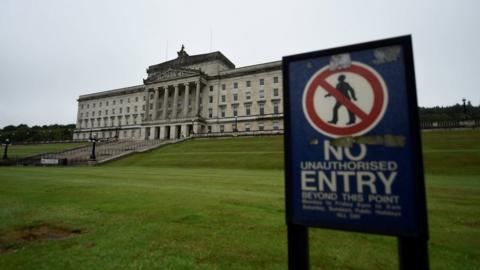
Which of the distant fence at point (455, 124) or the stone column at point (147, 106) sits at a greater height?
the stone column at point (147, 106)

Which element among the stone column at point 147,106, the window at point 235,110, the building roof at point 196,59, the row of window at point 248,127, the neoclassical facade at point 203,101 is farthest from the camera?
the stone column at point 147,106

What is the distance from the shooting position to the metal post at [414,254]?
1.92 meters

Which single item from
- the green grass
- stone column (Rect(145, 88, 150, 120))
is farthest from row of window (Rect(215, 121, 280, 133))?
the green grass

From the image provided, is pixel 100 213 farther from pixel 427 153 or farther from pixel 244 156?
pixel 427 153

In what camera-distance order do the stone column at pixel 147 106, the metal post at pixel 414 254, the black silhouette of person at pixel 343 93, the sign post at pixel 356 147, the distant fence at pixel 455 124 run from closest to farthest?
1. the metal post at pixel 414 254
2. the sign post at pixel 356 147
3. the black silhouette of person at pixel 343 93
4. the distant fence at pixel 455 124
5. the stone column at pixel 147 106

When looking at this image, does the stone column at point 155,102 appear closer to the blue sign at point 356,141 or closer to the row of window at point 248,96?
the row of window at point 248,96

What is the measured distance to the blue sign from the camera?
205 centimetres

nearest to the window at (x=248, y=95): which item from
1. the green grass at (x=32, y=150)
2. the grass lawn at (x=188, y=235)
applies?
the green grass at (x=32, y=150)

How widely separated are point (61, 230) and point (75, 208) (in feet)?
6.68

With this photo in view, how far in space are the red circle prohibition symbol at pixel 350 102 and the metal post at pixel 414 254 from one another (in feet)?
3.12

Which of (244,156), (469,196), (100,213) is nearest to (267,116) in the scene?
(244,156)

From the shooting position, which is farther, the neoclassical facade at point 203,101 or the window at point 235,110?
the window at point 235,110

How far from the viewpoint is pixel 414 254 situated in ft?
6.42

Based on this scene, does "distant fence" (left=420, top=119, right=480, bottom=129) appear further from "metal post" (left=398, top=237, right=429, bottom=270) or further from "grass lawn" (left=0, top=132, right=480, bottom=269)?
"metal post" (left=398, top=237, right=429, bottom=270)
